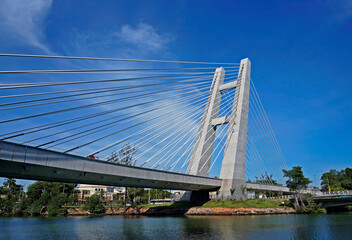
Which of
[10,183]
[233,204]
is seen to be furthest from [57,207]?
[233,204]

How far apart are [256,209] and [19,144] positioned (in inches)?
1306

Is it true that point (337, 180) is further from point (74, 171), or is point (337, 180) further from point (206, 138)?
point (74, 171)

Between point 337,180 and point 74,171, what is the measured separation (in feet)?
290

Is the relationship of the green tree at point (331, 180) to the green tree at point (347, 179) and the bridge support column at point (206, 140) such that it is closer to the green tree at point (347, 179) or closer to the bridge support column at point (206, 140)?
the green tree at point (347, 179)

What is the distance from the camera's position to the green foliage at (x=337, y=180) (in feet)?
252

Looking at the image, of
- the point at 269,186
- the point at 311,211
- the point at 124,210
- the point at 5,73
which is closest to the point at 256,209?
the point at 311,211

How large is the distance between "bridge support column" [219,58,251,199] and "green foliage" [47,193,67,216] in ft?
115

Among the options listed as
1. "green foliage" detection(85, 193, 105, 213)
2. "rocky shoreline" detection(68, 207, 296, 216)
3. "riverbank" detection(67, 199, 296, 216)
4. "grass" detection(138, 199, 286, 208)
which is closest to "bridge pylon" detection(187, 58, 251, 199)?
"grass" detection(138, 199, 286, 208)

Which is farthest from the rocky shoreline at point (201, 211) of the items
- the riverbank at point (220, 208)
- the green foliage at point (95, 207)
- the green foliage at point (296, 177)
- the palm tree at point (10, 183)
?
the palm tree at point (10, 183)

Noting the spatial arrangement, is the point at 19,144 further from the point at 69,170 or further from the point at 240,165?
the point at 240,165

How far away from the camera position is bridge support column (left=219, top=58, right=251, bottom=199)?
4288 cm

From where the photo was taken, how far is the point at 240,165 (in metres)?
43.9

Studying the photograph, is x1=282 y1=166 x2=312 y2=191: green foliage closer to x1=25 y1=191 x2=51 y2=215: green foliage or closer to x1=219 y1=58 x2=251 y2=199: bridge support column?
x1=219 y1=58 x2=251 y2=199: bridge support column

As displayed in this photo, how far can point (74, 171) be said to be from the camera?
2547cm
